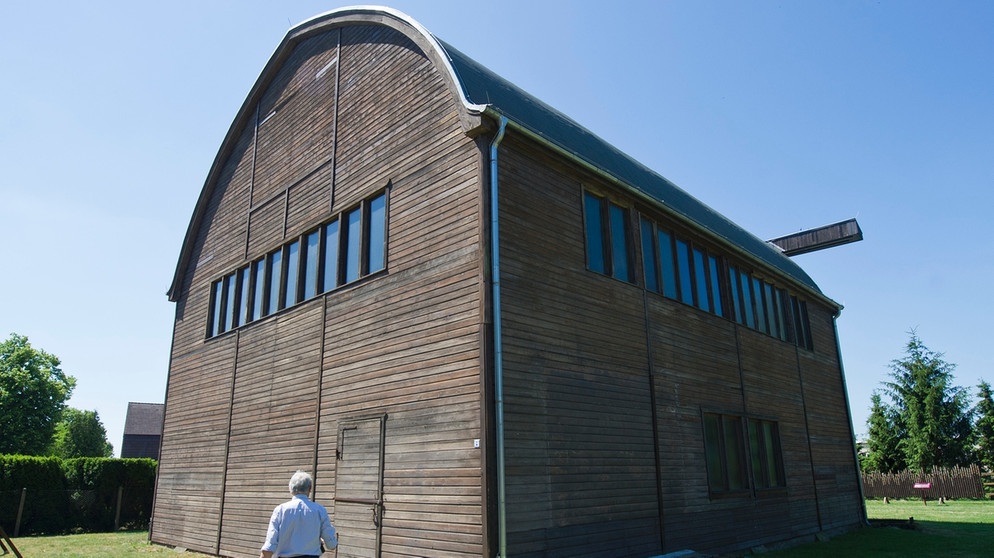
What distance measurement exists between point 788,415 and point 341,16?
47.3 feet

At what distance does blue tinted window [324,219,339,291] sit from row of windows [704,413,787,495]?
25.9 feet

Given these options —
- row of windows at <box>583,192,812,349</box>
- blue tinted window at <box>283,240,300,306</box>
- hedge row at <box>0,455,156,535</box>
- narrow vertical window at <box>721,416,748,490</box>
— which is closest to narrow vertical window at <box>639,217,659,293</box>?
row of windows at <box>583,192,812,349</box>

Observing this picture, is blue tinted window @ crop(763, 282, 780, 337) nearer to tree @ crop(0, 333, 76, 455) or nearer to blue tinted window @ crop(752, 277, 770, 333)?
blue tinted window @ crop(752, 277, 770, 333)

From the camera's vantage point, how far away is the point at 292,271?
1339 centimetres

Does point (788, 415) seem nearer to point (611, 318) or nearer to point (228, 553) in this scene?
point (611, 318)

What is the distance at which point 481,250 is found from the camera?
8.91m

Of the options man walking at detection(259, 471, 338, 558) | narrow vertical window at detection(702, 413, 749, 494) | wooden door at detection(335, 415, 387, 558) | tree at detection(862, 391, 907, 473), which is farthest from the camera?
tree at detection(862, 391, 907, 473)

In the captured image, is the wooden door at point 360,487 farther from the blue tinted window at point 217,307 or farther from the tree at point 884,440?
the tree at point 884,440

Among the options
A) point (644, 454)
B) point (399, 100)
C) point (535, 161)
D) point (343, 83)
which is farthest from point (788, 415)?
point (343, 83)

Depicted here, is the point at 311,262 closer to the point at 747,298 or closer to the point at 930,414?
the point at 747,298

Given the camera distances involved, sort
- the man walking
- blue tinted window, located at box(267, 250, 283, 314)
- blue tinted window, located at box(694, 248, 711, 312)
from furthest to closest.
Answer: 1. blue tinted window, located at box(694, 248, 711, 312)
2. blue tinted window, located at box(267, 250, 283, 314)
3. the man walking

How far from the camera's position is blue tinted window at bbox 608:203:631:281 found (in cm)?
1166

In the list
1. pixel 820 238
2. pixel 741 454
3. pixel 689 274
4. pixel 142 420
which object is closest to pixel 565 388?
pixel 689 274

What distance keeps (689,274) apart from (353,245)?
731cm
